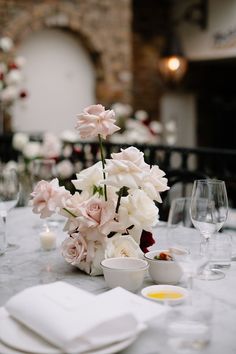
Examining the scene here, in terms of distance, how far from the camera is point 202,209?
158 cm

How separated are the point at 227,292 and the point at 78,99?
5783 millimetres

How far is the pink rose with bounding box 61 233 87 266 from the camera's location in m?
1.53

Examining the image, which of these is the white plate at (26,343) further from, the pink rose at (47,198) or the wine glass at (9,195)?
the wine glass at (9,195)

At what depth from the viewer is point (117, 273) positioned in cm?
140

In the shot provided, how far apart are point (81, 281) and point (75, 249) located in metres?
0.09

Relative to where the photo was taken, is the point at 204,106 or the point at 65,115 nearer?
the point at 65,115

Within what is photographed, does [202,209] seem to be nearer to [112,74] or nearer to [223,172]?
[223,172]

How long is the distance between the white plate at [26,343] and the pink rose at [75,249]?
0.39 metres

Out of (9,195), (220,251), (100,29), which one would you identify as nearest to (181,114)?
(100,29)

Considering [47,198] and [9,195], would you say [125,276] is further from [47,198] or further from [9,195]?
[9,195]

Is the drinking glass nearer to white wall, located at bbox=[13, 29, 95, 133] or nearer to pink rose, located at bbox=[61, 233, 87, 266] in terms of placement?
pink rose, located at bbox=[61, 233, 87, 266]

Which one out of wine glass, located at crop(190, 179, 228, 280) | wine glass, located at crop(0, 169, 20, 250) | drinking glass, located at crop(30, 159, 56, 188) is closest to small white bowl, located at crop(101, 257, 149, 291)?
wine glass, located at crop(190, 179, 228, 280)

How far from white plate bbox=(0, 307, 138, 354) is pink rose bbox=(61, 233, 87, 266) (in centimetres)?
39

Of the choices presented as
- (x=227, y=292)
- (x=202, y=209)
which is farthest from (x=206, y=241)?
(x=227, y=292)
